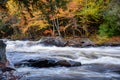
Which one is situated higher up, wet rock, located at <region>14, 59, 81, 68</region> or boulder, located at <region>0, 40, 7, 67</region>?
boulder, located at <region>0, 40, 7, 67</region>

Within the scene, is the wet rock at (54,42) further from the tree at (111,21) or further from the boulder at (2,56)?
the boulder at (2,56)

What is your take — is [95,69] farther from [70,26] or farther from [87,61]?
[70,26]

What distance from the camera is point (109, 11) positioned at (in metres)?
24.2

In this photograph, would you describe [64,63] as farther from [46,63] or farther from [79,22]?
[79,22]

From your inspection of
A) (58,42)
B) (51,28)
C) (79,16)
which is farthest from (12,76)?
(51,28)

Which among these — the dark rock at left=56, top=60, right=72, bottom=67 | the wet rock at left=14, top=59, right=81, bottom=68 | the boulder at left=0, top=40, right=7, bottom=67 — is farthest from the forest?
the boulder at left=0, top=40, right=7, bottom=67

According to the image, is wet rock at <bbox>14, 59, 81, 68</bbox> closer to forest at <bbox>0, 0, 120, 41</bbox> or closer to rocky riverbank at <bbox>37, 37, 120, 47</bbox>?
rocky riverbank at <bbox>37, 37, 120, 47</bbox>

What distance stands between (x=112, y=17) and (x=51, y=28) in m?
7.70

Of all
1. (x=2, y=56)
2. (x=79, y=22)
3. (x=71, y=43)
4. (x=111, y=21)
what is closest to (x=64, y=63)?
(x=2, y=56)

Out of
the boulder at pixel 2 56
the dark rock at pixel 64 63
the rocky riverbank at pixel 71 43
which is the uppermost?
the boulder at pixel 2 56

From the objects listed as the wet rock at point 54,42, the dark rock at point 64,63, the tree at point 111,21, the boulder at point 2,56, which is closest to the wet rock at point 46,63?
the dark rock at point 64,63

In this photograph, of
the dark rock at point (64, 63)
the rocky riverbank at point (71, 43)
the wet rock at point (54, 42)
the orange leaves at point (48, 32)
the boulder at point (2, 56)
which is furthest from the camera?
the orange leaves at point (48, 32)

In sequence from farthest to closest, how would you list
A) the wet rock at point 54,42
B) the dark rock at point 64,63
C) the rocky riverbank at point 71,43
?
1. the wet rock at point 54,42
2. the rocky riverbank at point 71,43
3. the dark rock at point 64,63

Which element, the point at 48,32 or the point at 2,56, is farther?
the point at 48,32
